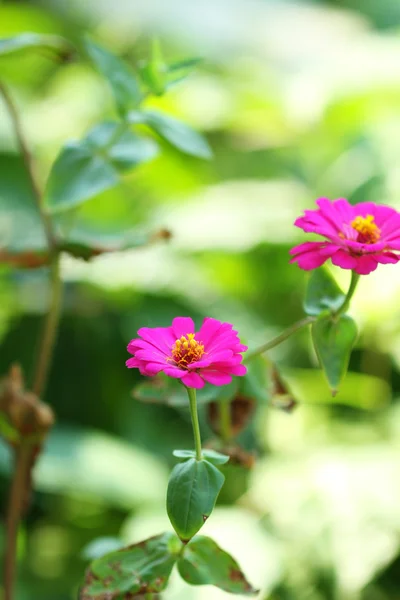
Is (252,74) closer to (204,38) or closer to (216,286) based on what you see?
(204,38)

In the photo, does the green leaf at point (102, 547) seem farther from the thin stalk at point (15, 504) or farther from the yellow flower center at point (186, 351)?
the yellow flower center at point (186, 351)

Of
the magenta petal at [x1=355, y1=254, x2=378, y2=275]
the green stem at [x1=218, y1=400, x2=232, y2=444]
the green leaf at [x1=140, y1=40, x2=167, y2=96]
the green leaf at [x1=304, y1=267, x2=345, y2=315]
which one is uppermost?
the green leaf at [x1=140, y1=40, x2=167, y2=96]

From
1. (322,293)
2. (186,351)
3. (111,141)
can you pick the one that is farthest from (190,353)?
(111,141)

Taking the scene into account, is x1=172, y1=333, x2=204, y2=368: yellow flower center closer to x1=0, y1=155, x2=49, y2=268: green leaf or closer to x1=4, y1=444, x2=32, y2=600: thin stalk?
x1=4, y1=444, x2=32, y2=600: thin stalk

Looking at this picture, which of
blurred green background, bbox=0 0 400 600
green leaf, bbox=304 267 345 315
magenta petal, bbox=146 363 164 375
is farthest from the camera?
blurred green background, bbox=0 0 400 600

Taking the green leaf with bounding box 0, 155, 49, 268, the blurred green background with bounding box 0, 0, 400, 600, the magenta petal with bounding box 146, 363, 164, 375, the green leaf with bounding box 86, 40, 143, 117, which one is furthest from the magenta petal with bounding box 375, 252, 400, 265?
the green leaf with bounding box 0, 155, 49, 268

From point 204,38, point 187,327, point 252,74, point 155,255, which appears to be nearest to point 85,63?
point 204,38
